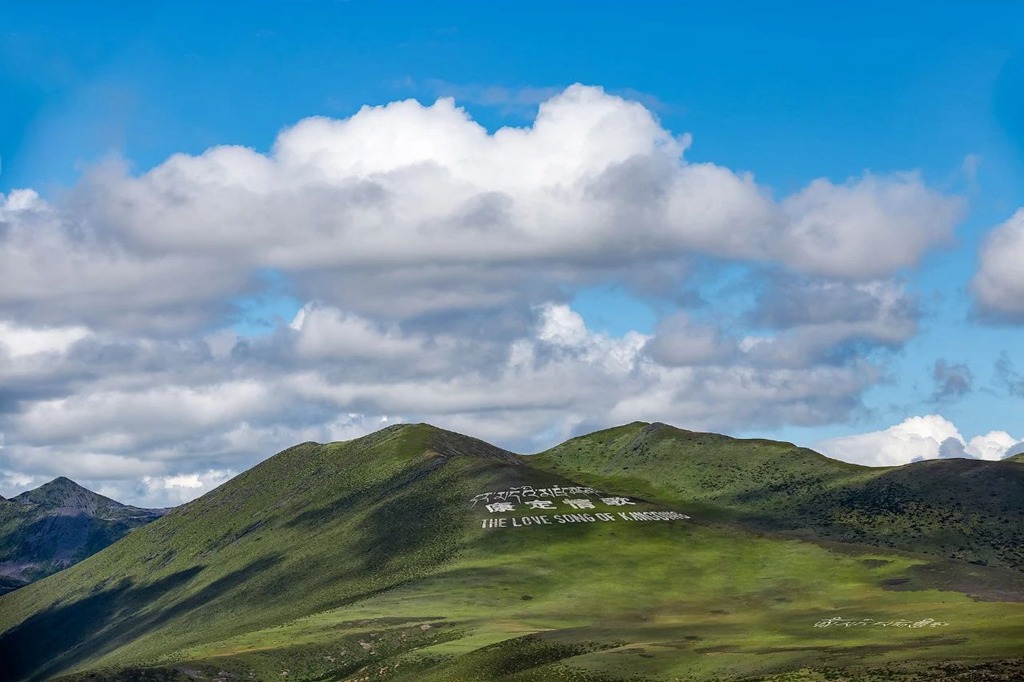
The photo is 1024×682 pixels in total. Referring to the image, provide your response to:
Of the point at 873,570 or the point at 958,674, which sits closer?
the point at 958,674

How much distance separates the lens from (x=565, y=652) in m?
137

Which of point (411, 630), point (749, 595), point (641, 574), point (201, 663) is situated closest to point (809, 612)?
point (749, 595)

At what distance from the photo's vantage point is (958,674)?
97.9 m

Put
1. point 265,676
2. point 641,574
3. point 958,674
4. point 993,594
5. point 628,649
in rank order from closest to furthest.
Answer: point 958,674 → point 628,649 → point 265,676 → point 993,594 → point 641,574

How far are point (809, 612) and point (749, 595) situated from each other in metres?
19.9

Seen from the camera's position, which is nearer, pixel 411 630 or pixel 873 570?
pixel 411 630

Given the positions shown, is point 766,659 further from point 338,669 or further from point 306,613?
point 306,613

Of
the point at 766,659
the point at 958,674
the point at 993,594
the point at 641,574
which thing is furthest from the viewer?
the point at 641,574

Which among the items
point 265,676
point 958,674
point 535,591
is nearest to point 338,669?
point 265,676

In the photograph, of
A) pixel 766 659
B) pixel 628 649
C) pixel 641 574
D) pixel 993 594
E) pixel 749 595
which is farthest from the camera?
pixel 641 574

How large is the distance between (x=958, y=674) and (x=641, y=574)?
99819mm

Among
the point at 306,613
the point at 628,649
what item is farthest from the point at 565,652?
the point at 306,613

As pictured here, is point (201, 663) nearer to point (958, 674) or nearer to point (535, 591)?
point (535, 591)

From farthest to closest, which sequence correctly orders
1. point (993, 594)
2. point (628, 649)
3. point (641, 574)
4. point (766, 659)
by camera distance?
point (641, 574), point (993, 594), point (628, 649), point (766, 659)
